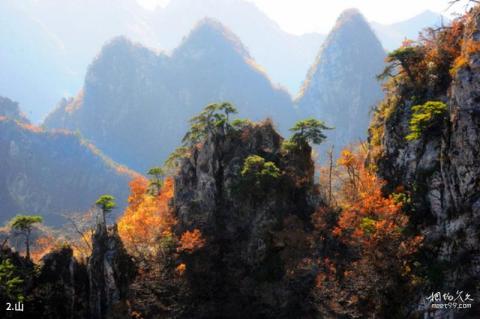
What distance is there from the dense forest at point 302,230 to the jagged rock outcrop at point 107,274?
13 cm

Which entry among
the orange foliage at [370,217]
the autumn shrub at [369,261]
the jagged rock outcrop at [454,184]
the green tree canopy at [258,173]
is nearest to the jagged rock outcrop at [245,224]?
the green tree canopy at [258,173]

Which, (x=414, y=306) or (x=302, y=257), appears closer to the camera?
(x=414, y=306)

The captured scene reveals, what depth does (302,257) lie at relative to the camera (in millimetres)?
52281

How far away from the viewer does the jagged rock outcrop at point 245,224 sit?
52.2m

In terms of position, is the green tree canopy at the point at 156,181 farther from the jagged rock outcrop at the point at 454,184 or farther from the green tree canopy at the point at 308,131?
the jagged rock outcrop at the point at 454,184

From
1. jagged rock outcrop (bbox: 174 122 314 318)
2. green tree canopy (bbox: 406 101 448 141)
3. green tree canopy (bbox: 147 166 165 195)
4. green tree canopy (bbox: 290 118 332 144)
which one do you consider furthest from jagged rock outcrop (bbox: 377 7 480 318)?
green tree canopy (bbox: 147 166 165 195)

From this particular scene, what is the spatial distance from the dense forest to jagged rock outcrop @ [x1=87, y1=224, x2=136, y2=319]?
0.43ft

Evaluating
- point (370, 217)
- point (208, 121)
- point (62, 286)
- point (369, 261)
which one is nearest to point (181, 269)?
point (62, 286)

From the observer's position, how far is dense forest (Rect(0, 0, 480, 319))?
146 ft

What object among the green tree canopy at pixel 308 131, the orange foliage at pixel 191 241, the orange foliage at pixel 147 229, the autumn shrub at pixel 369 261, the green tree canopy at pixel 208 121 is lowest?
the autumn shrub at pixel 369 261

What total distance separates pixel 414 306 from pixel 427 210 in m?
10.4

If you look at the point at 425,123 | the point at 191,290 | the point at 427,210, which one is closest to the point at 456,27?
the point at 425,123

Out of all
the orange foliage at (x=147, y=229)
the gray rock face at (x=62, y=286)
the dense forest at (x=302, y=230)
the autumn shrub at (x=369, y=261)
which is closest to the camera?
the dense forest at (x=302, y=230)

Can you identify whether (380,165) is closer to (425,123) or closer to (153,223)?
(425,123)
